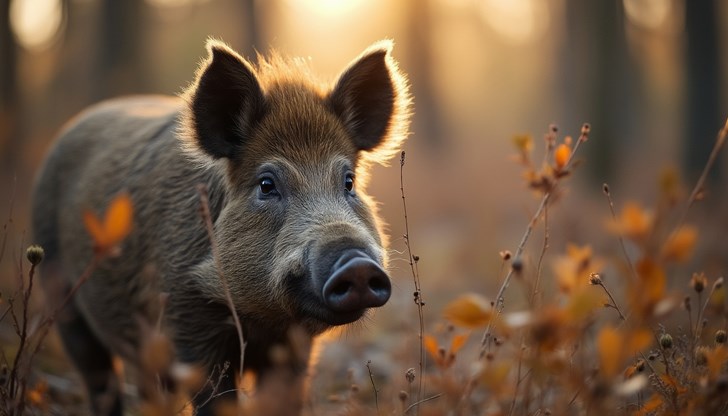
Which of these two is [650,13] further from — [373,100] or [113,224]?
[113,224]

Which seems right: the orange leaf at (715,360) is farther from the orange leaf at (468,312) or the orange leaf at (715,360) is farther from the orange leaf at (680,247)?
the orange leaf at (468,312)

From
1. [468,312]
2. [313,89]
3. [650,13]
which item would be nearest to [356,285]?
[468,312]

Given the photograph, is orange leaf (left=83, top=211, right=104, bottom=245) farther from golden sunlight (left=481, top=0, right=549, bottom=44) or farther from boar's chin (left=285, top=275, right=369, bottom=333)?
golden sunlight (left=481, top=0, right=549, bottom=44)

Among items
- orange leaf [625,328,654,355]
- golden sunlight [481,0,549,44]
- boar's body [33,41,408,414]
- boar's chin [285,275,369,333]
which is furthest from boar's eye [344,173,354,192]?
golden sunlight [481,0,549,44]

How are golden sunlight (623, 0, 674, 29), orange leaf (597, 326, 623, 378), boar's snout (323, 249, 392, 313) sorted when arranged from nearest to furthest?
1. orange leaf (597, 326, 623, 378)
2. boar's snout (323, 249, 392, 313)
3. golden sunlight (623, 0, 674, 29)

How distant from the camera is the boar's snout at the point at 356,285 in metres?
3.00

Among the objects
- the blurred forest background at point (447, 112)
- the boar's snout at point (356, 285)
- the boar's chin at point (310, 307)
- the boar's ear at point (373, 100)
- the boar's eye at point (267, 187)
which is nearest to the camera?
the boar's snout at point (356, 285)

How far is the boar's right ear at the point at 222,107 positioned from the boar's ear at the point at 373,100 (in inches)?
20.4

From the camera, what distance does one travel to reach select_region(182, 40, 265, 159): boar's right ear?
3947 millimetres

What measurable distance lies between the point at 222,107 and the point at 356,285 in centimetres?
157

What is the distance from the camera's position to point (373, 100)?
4.57 metres

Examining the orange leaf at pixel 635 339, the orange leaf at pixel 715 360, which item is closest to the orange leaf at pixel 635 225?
the orange leaf at pixel 635 339

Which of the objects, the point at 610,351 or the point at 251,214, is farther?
the point at 251,214

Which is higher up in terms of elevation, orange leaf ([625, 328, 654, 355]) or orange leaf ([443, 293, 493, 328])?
orange leaf ([443, 293, 493, 328])
